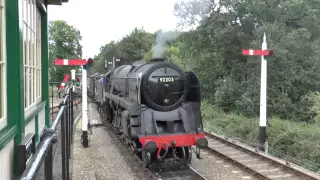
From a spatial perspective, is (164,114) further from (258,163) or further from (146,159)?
(258,163)

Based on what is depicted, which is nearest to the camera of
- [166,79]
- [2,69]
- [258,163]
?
[2,69]

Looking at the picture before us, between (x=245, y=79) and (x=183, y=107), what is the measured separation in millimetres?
14833

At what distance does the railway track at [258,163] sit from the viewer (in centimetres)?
757

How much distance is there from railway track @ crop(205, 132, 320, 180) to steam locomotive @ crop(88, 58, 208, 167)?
1.38m

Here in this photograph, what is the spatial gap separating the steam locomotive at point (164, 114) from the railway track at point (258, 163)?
1382 mm

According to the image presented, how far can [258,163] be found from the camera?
8.74 m

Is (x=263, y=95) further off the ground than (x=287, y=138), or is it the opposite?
(x=263, y=95)

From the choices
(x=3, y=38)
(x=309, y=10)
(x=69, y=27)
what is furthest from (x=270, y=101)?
(x=69, y=27)

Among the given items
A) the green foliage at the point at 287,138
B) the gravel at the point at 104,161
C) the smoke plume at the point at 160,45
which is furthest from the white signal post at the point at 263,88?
the gravel at the point at 104,161

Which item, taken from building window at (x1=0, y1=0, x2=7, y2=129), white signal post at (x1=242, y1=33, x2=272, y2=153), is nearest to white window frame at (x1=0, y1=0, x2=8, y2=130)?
building window at (x1=0, y1=0, x2=7, y2=129)

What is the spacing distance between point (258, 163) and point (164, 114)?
2.77 meters

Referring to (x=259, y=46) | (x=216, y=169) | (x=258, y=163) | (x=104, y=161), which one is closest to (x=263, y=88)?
(x=258, y=163)

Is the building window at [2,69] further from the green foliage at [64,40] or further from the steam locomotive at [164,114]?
the green foliage at [64,40]

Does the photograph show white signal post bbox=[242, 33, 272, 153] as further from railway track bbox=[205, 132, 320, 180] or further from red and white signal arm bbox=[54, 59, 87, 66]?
red and white signal arm bbox=[54, 59, 87, 66]
